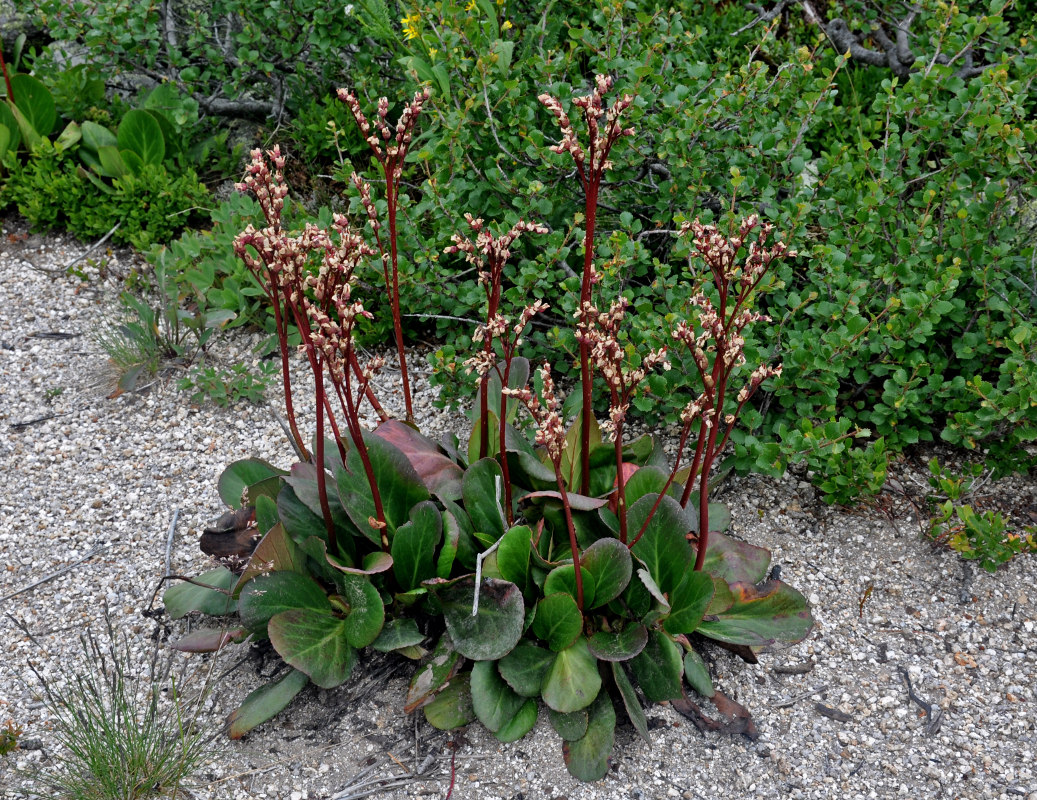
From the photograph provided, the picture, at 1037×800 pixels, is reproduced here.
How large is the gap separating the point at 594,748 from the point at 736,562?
2.36 ft

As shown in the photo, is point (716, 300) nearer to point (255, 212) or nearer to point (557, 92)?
point (557, 92)

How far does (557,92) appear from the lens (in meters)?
3.27

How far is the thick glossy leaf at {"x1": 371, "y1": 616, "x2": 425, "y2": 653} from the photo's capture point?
245 centimetres

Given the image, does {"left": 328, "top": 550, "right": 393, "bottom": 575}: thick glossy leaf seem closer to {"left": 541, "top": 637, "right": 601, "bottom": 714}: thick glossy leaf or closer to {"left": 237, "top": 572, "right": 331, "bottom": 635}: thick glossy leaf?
{"left": 237, "top": 572, "right": 331, "bottom": 635}: thick glossy leaf

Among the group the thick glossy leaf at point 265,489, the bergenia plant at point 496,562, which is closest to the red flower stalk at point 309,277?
the bergenia plant at point 496,562

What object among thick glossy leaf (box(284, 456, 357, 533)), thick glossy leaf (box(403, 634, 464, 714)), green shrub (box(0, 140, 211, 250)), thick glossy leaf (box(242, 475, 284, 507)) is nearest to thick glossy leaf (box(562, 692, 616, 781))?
thick glossy leaf (box(403, 634, 464, 714))

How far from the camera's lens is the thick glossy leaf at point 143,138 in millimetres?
4566

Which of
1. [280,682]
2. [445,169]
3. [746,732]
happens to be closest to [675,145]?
[445,169]

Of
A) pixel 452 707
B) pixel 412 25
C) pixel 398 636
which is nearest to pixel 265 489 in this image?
pixel 398 636

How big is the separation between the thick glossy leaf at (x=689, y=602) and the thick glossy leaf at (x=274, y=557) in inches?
42.5

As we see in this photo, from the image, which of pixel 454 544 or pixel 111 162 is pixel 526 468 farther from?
pixel 111 162

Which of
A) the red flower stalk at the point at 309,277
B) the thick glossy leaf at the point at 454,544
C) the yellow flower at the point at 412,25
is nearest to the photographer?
the red flower stalk at the point at 309,277

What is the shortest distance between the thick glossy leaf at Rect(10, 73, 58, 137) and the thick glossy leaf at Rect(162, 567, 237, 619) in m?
3.32

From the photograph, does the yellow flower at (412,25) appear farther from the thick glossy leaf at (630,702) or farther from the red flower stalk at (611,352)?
the thick glossy leaf at (630,702)
